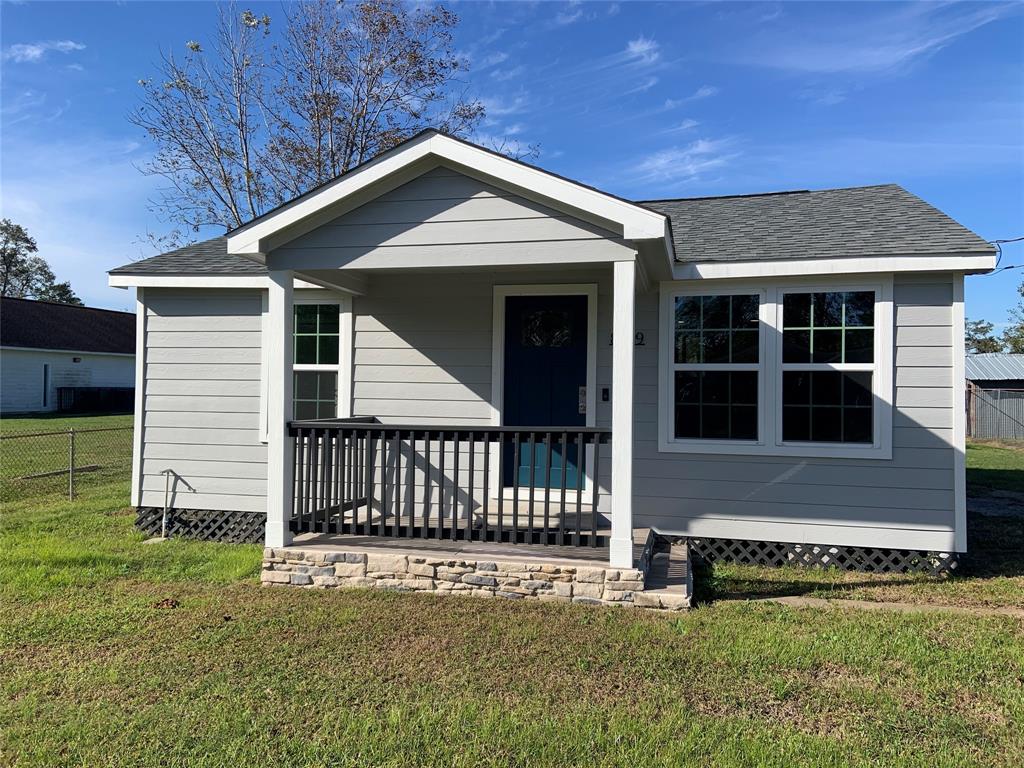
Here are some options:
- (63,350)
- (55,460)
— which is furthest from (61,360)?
(55,460)

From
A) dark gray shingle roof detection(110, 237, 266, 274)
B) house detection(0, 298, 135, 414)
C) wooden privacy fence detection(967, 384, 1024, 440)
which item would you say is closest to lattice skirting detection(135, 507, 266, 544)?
dark gray shingle roof detection(110, 237, 266, 274)

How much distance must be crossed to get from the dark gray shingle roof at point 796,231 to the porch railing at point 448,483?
77.0 inches

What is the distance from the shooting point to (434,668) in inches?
133

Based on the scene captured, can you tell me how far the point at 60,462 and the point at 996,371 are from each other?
2935 cm

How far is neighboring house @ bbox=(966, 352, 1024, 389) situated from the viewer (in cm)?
2286

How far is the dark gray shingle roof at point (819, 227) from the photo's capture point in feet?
17.1

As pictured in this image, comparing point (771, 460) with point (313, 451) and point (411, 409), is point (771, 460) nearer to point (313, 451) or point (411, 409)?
point (411, 409)

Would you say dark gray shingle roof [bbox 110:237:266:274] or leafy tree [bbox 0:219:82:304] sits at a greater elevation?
leafy tree [bbox 0:219:82:304]

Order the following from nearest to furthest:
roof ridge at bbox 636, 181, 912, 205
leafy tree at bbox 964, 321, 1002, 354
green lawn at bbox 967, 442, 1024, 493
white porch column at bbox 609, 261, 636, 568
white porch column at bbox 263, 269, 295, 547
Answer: white porch column at bbox 609, 261, 636, 568 → white porch column at bbox 263, 269, 295, 547 → roof ridge at bbox 636, 181, 912, 205 → green lawn at bbox 967, 442, 1024, 493 → leafy tree at bbox 964, 321, 1002, 354

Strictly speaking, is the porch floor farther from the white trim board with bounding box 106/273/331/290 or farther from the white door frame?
the white trim board with bounding box 106/273/331/290

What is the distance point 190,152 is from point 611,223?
45.0 feet

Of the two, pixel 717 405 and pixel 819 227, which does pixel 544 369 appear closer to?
pixel 717 405

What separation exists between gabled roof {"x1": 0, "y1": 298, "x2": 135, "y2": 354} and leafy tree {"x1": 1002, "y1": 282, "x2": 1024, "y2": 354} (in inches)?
1891

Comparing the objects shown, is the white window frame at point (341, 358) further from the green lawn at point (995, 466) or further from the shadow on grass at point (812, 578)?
the green lawn at point (995, 466)
